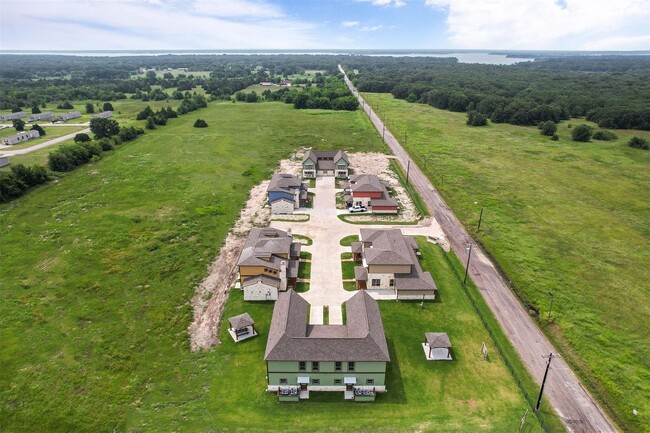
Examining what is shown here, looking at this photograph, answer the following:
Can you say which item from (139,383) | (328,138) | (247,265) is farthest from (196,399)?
(328,138)

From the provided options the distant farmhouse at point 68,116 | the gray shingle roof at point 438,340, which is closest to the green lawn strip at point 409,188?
the gray shingle roof at point 438,340

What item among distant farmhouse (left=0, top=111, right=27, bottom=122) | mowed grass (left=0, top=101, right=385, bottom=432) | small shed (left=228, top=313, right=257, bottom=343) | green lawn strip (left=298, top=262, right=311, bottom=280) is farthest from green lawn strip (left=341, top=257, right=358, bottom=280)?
distant farmhouse (left=0, top=111, right=27, bottom=122)

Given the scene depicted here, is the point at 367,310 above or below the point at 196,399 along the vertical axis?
above

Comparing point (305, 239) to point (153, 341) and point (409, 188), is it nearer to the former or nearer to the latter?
point (153, 341)

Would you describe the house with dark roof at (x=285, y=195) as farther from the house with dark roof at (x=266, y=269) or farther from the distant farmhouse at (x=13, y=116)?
the distant farmhouse at (x=13, y=116)

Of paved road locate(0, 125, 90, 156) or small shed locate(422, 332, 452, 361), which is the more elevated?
paved road locate(0, 125, 90, 156)

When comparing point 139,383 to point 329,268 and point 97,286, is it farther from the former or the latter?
point 329,268

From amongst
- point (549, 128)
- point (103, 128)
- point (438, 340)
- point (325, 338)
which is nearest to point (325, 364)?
point (325, 338)

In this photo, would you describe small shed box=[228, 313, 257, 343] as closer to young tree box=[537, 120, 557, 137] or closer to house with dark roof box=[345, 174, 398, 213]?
house with dark roof box=[345, 174, 398, 213]
